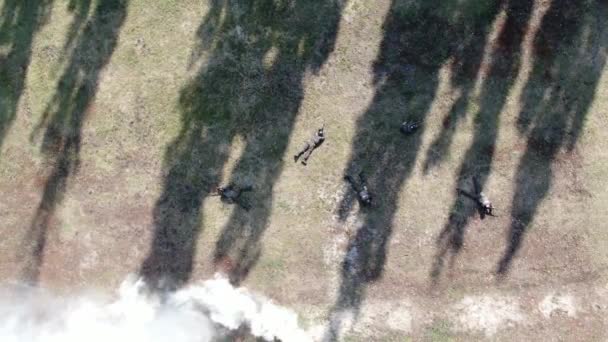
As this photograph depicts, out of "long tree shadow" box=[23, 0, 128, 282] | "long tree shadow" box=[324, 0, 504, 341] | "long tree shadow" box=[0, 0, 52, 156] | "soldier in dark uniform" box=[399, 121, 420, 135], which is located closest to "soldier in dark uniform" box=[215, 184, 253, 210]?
"long tree shadow" box=[324, 0, 504, 341]

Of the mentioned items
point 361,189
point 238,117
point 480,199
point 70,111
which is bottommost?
point 480,199

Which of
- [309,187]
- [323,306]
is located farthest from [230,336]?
[309,187]

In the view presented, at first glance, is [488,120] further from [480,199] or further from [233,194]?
[233,194]

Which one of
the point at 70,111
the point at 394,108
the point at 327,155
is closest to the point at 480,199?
the point at 394,108

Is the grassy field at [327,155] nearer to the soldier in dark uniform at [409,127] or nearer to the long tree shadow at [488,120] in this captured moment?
the long tree shadow at [488,120]

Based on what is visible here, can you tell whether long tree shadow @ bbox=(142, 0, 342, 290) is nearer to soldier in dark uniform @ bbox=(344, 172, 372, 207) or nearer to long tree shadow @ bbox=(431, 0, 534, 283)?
soldier in dark uniform @ bbox=(344, 172, 372, 207)

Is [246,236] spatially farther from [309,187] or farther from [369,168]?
[369,168]
